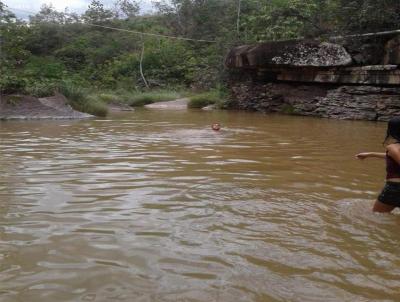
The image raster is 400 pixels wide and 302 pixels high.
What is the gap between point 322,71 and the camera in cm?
1803

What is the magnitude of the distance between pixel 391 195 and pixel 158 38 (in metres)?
40.8

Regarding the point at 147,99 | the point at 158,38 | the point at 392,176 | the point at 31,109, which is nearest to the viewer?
the point at 392,176

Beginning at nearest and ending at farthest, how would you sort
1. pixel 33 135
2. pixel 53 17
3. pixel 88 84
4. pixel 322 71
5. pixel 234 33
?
pixel 33 135, pixel 322 71, pixel 234 33, pixel 88 84, pixel 53 17

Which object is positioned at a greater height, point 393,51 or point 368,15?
point 368,15

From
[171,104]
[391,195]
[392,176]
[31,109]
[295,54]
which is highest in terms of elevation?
[295,54]

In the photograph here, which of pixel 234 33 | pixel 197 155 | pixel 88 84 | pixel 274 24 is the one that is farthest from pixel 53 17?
pixel 197 155

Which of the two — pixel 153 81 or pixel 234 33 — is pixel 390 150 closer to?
pixel 234 33

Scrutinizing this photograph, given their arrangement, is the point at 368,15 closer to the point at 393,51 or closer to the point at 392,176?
the point at 393,51

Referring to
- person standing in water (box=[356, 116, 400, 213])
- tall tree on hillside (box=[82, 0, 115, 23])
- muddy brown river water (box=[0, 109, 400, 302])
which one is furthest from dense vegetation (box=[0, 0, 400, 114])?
person standing in water (box=[356, 116, 400, 213])

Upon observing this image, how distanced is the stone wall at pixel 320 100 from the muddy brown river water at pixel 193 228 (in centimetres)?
895

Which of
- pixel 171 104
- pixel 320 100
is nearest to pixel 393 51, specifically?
pixel 320 100

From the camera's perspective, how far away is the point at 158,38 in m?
43.5

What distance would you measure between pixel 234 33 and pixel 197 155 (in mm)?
20959

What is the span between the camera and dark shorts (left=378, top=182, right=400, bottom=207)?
436 cm
